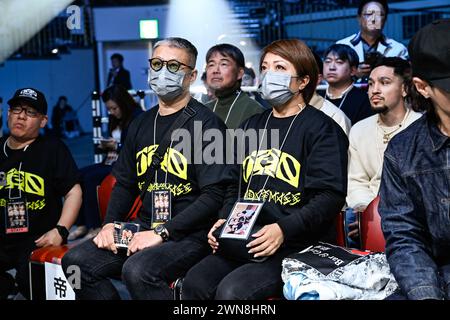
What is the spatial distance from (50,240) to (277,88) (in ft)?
5.50

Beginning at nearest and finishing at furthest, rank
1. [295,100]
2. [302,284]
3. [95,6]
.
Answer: [302,284]
[295,100]
[95,6]

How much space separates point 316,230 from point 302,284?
631mm

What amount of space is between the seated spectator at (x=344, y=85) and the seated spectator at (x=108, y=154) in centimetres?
171

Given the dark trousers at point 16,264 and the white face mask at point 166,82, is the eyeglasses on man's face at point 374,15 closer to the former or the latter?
the white face mask at point 166,82

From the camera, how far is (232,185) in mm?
4012

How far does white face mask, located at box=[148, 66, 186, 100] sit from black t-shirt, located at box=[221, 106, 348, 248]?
2.08 ft

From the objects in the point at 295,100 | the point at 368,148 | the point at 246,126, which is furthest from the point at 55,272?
the point at 368,148

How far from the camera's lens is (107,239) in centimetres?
403

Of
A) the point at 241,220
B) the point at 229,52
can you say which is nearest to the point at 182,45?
the point at 229,52

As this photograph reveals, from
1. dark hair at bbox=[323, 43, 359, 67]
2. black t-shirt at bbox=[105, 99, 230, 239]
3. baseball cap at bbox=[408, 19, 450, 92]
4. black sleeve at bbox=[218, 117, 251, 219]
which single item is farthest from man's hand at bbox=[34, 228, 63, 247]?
baseball cap at bbox=[408, 19, 450, 92]

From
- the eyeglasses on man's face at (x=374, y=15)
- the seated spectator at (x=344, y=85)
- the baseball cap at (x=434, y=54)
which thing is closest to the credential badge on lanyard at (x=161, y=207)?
the baseball cap at (x=434, y=54)

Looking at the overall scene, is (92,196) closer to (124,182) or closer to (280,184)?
(124,182)

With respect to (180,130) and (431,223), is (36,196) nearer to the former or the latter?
(180,130)

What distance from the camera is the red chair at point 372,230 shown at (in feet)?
12.1
